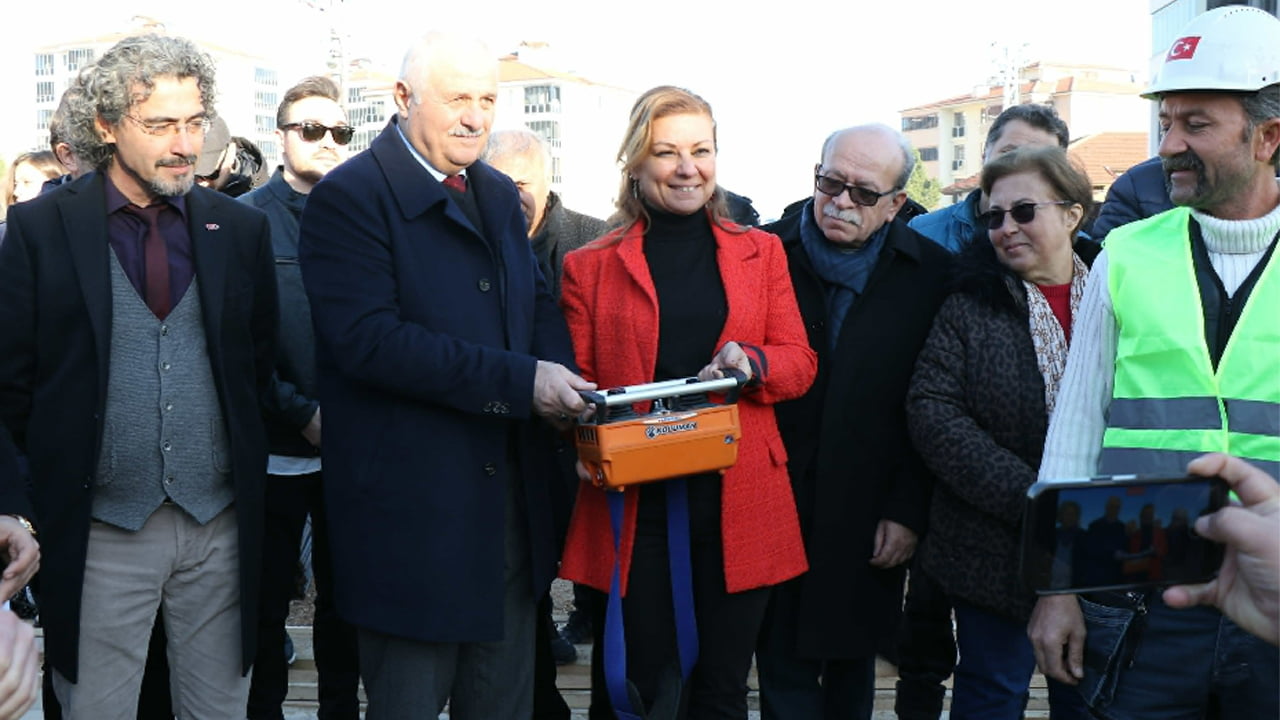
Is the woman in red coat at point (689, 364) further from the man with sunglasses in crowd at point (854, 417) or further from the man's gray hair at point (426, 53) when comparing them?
the man's gray hair at point (426, 53)

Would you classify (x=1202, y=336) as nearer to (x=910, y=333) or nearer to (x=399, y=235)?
(x=910, y=333)

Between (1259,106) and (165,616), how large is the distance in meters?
2.81

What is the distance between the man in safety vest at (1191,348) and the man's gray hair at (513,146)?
2775 millimetres

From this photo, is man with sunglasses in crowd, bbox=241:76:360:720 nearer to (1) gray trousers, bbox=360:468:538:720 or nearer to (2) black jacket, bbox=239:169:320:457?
(2) black jacket, bbox=239:169:320:457

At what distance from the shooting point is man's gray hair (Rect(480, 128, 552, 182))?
16.7 ft

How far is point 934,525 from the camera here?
357 centimetres

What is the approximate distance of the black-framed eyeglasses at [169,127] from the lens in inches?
122

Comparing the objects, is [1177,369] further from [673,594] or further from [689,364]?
[673,594]

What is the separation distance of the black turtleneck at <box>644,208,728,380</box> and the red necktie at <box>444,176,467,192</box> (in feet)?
1.80

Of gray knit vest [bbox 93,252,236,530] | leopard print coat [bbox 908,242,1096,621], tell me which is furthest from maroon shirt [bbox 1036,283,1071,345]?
gray knit vest [bbox 93,252,236,530]

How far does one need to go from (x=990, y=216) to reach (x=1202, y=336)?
124 centimetres

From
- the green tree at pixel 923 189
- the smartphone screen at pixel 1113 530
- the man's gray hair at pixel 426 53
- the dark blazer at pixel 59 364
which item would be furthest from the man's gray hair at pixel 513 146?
the green tree at pixel 923 189

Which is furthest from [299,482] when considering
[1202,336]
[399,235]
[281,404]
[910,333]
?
[1202,336]

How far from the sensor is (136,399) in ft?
10.2
